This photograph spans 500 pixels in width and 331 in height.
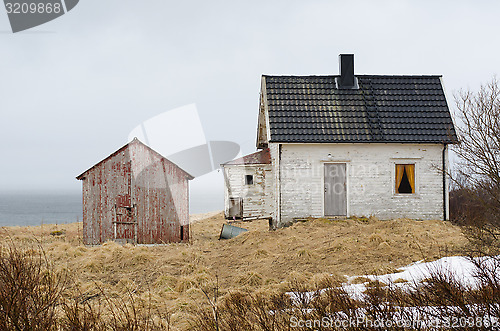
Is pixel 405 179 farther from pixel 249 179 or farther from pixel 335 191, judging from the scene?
pixel 249 179

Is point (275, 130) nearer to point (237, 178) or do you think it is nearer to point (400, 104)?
point (237, 178)

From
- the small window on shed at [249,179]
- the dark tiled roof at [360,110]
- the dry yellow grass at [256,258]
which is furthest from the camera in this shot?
the small window on shed at [249,179]

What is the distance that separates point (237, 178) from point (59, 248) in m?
7.23

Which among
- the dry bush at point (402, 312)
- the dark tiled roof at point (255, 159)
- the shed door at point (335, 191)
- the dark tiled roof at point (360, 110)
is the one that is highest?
the dark tiled roof at point (360, 110)

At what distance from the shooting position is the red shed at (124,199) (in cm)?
1817

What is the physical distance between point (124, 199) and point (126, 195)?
0.17 meters

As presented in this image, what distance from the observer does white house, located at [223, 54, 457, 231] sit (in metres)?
18.9

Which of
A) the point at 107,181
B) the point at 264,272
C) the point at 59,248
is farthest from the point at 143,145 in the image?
the point at 264,272

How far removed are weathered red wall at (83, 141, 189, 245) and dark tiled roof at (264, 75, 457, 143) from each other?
5068mm

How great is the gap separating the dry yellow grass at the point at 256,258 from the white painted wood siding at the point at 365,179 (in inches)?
45.8

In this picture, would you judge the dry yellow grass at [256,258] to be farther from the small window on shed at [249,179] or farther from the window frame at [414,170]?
the small window on shed at [249,179]

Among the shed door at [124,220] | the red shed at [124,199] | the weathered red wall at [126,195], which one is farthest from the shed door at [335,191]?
the shed door at [124,220]

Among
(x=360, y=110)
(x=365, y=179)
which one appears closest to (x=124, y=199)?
(x=365, y=179)

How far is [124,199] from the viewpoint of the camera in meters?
18.2
